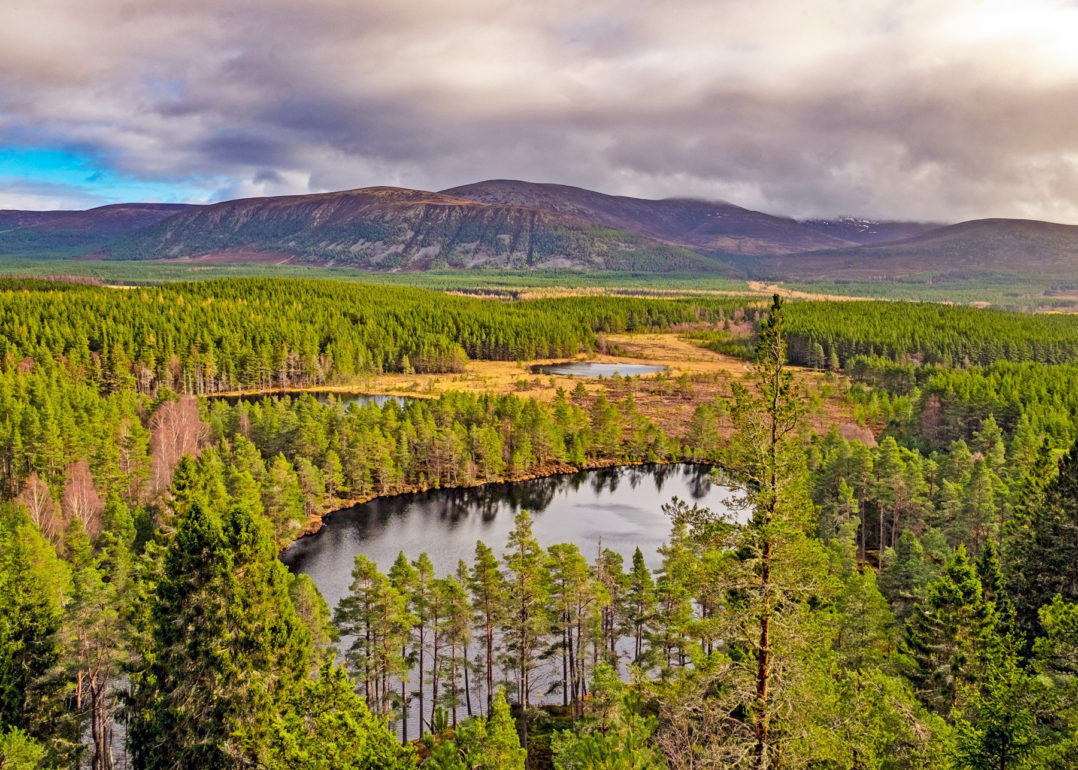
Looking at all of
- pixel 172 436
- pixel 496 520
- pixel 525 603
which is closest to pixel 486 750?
pixel 525 603

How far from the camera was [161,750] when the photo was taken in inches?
1168

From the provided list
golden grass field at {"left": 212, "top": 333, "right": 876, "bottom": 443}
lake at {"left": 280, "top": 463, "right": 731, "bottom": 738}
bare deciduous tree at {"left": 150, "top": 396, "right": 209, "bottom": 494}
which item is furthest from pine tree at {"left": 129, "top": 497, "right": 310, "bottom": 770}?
golden grass field at {"left": 212, "top": 333, "right": 876, "bottom": 443}

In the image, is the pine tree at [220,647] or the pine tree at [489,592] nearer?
the pine tree at [220,647]

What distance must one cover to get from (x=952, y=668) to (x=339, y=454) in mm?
79267

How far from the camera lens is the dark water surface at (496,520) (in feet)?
256

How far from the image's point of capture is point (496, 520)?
92.6m

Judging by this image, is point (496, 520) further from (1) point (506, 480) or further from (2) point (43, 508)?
(2) point (43, 508)

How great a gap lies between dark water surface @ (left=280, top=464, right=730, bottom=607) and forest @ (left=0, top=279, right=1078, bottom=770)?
408cm

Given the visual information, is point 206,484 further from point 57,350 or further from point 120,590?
point 57,350

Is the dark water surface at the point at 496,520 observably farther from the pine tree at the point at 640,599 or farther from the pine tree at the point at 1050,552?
the pine tree at the point at 1050,552

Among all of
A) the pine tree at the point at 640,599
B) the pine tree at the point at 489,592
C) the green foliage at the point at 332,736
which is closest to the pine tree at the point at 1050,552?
the pine tree at the point at 640,599

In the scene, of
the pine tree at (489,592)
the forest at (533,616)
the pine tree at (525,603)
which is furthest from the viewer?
the pine tree at (489,592)

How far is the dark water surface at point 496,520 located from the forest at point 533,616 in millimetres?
Result: 4080

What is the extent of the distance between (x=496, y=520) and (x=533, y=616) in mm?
48195
